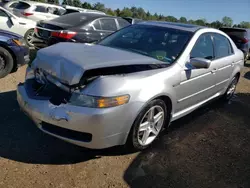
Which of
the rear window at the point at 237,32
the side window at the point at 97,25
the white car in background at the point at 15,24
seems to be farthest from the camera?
the rear window at the point at 237,32

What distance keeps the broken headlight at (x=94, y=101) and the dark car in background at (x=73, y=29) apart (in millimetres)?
4313

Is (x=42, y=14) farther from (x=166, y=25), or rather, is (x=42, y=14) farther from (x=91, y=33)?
(x=166, y=25)

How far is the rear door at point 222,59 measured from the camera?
4.55 meters

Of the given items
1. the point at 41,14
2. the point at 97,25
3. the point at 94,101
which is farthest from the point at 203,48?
the point at 41,14

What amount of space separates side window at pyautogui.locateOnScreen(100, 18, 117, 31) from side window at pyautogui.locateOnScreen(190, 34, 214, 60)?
13.3ft

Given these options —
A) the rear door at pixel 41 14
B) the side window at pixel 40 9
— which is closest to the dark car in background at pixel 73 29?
the rear door at pixel 41 14

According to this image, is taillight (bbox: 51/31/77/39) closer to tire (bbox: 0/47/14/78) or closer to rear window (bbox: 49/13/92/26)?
rear window (bbox: 49/13/92/26)

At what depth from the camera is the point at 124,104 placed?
9.15 ft

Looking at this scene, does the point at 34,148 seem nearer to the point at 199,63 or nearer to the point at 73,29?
the point at 199,63

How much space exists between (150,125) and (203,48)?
1.64 m

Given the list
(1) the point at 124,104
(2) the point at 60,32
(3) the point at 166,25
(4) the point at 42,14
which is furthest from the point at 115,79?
(4) the point at 42,14

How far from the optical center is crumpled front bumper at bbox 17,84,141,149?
2.66m

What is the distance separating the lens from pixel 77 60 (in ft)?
9.80

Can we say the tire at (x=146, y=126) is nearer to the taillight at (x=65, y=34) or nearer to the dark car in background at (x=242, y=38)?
the taillight at (x=65, y=34)
